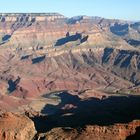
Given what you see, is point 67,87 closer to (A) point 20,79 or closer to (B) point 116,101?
(A) point 20,79

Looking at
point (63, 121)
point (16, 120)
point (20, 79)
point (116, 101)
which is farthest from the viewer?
point (20, 79)

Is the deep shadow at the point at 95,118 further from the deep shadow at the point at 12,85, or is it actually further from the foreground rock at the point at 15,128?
the deep shadow at the point at 12,85

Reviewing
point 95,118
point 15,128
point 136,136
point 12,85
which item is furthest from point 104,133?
point 12,85

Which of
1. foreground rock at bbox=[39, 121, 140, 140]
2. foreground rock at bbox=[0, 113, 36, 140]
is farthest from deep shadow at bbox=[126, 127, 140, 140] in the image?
foreground rock at bbox=[0, 113, 36, 140]

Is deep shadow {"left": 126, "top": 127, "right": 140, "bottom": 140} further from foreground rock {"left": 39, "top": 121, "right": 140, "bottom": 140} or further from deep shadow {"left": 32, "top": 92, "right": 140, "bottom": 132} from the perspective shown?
deep shadow {"left": 32, "top": 92, "right": 140, "bottom": 132}

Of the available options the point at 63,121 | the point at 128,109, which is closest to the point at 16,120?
the point at 63,121

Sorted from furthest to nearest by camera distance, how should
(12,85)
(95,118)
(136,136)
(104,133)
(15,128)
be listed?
(12,85) < (95,118) < (15,128) < (104,133) < (136,136)

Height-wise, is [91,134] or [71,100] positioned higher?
[91,134]

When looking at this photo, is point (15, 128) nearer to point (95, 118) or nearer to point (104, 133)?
point (104, 133)

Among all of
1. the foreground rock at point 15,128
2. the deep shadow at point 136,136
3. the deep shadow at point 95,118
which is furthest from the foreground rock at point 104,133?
the deep shadow at point 95,118
